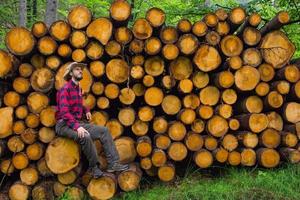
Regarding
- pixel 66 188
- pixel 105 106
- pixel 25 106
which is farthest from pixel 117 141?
pixel 25 106

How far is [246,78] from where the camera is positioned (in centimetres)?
699

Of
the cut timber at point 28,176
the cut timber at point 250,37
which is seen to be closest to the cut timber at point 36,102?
the cut timber at point 28,176

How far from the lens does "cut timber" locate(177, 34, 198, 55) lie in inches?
271

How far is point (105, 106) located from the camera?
6.88 m

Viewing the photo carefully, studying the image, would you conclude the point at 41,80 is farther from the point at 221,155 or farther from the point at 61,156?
the point at 221,155

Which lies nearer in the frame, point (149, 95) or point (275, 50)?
point (149, 95)

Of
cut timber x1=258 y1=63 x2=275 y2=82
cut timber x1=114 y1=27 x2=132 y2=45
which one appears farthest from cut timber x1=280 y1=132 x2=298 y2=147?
cut timber x1=114 y1=27 x2=132 y2=45

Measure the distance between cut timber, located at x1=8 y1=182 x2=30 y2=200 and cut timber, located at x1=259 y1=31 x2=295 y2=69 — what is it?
4.15 metres

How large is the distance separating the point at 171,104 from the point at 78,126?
1.53 m

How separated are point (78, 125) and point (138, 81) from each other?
4.02 ft

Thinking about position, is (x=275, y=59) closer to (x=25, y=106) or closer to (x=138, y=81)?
(x=138, y=81)

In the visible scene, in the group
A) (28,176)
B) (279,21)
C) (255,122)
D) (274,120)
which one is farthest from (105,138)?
(279,21)

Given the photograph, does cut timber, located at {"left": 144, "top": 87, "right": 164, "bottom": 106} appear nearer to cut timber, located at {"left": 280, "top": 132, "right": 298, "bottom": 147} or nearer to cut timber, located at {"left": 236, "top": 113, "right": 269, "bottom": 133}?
cut timber, located at {"left": 236, "top": 113, "right": 269, "bottom": 133}

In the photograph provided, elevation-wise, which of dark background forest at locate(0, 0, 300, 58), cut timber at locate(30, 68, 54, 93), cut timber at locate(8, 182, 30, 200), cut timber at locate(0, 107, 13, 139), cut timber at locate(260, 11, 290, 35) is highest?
dark background forest at locate(0, 0, 300, 58)
